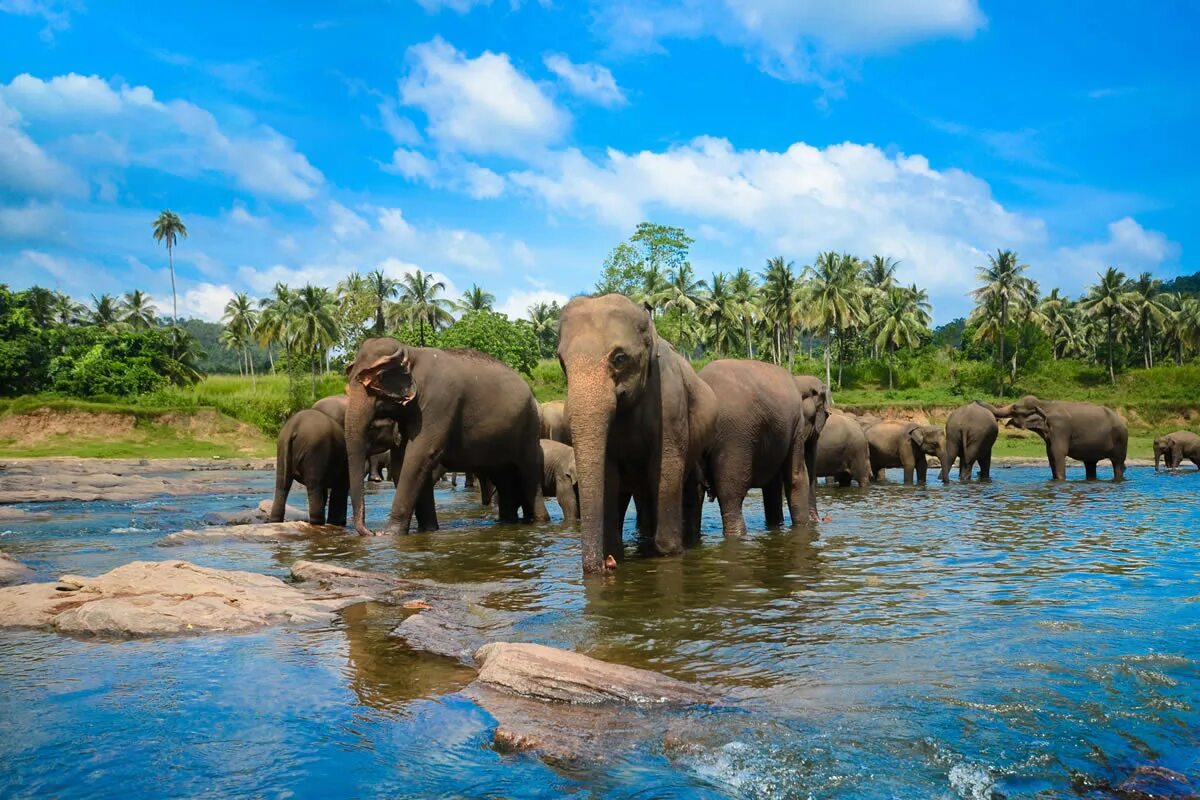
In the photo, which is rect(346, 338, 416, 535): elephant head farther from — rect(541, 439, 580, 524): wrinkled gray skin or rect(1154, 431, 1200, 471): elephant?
rect(1154, 431, 1200, 471): elephant

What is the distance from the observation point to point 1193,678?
17.8ft

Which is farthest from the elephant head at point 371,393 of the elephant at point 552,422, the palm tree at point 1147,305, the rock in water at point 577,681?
the palm tree at point 1147,305

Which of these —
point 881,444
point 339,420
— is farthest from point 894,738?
point 881,444

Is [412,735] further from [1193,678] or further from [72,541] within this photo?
[72,541]

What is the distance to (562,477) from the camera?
15578 mm

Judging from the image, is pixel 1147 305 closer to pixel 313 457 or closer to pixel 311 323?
pixel 311 323

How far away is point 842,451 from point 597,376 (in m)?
17.6

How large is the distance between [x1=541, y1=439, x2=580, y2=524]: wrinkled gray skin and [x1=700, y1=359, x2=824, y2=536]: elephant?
11.2ft

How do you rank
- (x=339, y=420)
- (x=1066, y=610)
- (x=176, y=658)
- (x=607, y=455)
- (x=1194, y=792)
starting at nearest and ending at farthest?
(x=1194, y=792), (x=176, y=658), (x=1066, y=610), (x=607, y=455), (x=339, y=420)

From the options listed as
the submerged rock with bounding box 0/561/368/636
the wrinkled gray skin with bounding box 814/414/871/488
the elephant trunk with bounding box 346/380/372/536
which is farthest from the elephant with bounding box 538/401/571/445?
the submerged rock with bounding box 0/561/368/636

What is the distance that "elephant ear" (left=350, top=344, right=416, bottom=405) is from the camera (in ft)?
41.7

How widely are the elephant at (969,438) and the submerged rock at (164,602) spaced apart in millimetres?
23316

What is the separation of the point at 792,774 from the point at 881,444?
Answer: 86.1ft

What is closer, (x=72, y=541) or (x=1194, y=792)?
(x=1194, y=792)
